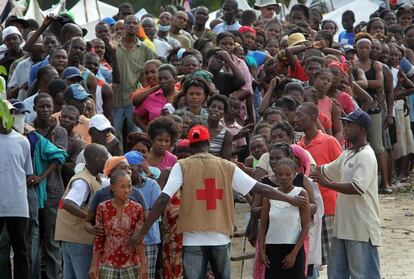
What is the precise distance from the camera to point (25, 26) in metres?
17.9

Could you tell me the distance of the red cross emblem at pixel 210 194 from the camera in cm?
979

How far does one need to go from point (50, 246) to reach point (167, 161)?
1.41 m

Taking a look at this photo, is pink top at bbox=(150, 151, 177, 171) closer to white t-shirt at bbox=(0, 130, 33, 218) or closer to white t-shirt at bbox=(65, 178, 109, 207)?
white t-shirt at bbox=(65, 178, 109, 207)

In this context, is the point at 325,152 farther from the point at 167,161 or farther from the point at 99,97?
the point at 99,97

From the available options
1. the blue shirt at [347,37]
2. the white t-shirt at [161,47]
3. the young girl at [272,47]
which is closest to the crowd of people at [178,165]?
the young girl at [272,47]

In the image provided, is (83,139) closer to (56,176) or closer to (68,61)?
(56,176)

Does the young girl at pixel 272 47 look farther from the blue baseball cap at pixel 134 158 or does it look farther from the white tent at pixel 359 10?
the white tent at pixel 359 10

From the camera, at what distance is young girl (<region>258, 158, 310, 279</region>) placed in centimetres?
995

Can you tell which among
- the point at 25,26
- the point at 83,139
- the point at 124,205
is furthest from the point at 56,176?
the point at 25,26

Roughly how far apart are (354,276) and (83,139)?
311 cm

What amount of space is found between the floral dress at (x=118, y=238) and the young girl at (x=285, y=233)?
1.04m

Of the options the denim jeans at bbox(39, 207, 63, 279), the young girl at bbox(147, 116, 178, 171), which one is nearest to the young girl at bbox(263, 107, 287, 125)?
the young girl at bbox(147, 116, 178, 171)

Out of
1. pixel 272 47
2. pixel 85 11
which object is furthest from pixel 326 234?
pixel 85 11

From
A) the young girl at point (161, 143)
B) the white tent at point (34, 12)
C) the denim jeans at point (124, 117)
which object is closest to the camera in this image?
the young girl at point (161, 143)
